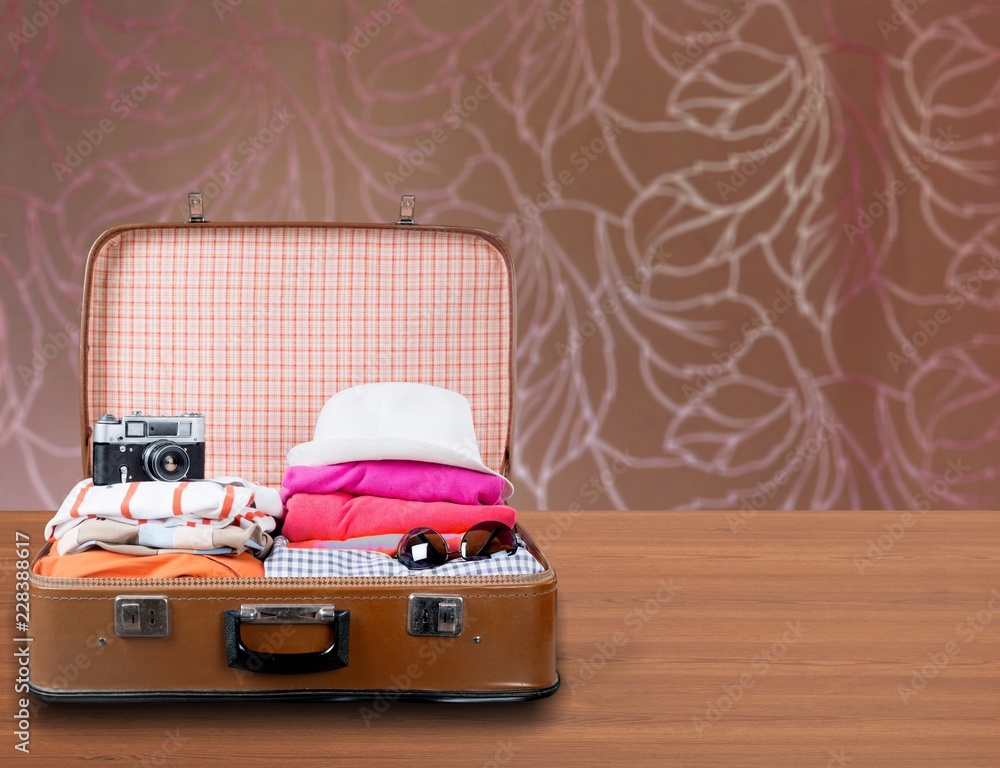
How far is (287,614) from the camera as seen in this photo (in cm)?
80

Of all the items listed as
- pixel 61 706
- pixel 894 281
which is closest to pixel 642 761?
pixel 61 706

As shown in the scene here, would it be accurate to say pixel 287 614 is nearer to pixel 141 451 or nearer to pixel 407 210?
pixel 141 451

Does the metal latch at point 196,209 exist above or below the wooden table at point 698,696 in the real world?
above

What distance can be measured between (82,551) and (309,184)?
156 cm

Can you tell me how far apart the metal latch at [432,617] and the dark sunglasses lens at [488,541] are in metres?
0.10

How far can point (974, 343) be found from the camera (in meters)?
2.41
